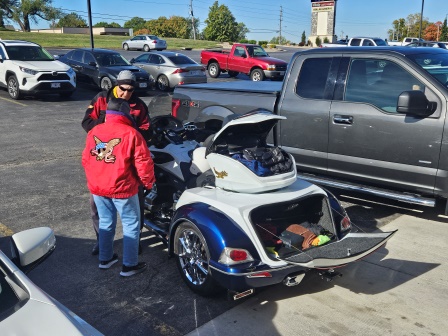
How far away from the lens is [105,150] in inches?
162

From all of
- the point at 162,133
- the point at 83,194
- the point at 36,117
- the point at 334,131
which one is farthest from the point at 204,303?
the point at 36,117

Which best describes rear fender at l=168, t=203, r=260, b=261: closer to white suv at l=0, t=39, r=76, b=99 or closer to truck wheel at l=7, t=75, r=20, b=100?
white suv at l=0, t=39, r=76, b=99

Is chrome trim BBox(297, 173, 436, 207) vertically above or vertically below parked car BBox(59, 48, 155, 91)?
below

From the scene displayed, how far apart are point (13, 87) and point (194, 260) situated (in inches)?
523

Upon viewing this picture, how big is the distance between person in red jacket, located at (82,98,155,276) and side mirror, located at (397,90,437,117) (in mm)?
2853

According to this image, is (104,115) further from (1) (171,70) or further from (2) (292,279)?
(1) (171,70)

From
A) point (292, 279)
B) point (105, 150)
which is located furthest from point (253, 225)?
point (105, 150)

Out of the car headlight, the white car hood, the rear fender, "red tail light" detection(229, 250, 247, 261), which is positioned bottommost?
"red tail light" detection(229, 250, 247, 261)

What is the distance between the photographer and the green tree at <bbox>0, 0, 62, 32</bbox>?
2514 inches

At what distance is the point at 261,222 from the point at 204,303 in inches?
32.9

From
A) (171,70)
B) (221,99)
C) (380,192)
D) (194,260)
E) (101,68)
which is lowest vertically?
(194,260)

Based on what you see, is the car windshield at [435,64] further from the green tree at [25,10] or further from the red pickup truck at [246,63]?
the green tree at [25,10]

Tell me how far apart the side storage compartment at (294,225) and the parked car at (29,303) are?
5.69ft

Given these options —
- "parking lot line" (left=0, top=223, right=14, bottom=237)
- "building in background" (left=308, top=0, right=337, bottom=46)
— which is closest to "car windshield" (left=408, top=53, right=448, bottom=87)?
"parking lot line" (left=0, top=223, right=14, bottom=237)
